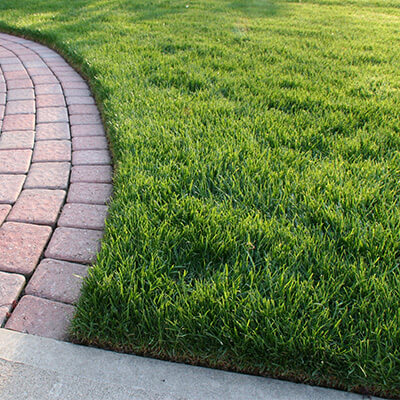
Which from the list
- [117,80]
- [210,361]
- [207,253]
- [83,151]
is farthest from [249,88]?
[210,361]

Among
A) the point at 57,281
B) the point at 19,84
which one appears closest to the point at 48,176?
the point at 57,281

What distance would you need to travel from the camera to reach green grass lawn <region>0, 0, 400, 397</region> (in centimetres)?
142

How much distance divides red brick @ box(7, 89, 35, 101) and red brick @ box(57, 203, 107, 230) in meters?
1.94

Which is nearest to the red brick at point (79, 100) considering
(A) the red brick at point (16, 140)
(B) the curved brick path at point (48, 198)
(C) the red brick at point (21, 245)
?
(B) the curved brick path at point (48, 198)

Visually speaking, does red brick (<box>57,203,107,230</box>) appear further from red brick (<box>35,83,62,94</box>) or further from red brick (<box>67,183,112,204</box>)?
red brick (<box>35,83,62,94</box>)

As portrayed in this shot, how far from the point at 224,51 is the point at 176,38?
88 centimetres

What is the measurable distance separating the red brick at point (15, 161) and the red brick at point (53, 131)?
26 cm

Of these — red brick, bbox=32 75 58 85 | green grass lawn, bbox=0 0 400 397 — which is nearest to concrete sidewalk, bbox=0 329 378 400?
green grass lawn, bbox=0 0 400 397

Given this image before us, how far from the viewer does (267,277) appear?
161 cm

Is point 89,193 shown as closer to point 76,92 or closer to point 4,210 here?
point 4,210

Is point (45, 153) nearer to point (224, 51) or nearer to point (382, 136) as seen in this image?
point (382, 136)

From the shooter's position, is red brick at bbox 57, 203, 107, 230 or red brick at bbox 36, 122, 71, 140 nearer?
red brick at bbox 57, 203, 107, 230

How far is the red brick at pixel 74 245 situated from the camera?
1.88 metres

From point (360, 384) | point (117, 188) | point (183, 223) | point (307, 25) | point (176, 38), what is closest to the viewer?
point (360, 384)
